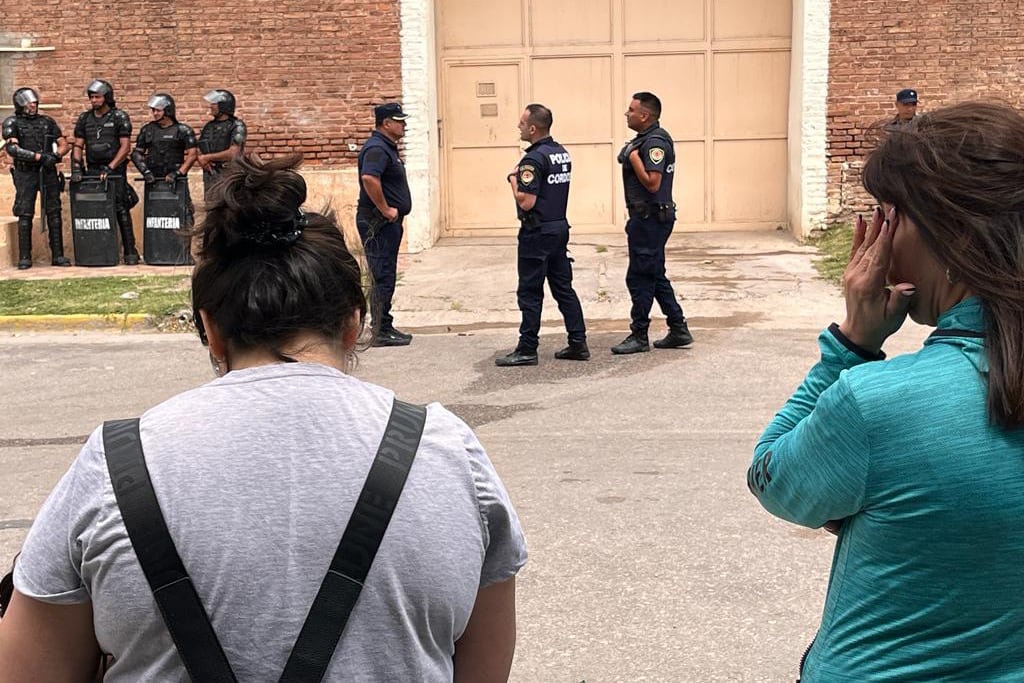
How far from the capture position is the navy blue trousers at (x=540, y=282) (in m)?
9.41

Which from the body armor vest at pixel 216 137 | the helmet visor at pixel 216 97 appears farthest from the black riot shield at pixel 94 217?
the helmet visor at pixel 216 97

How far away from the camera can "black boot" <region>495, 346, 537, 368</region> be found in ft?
30.9

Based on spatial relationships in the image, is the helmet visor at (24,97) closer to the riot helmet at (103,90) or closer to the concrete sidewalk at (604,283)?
the riot helmet at (103,90)

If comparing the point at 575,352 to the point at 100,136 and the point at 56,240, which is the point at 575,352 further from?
the point at 56,240

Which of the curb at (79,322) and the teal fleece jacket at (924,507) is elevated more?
the teal fleece jacket at (924,507)

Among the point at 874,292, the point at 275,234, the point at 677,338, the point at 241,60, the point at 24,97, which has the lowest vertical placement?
the point at 677,338

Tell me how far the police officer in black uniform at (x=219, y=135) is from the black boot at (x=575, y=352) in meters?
6.40

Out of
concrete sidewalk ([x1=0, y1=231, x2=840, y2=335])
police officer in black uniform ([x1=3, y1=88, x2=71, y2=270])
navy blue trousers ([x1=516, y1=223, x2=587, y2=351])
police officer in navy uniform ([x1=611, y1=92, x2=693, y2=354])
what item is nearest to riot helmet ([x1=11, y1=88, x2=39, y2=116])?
police officer in black uniform ([x1=3, y1=88, x2=71, y2=270])

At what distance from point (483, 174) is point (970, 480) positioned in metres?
14.9

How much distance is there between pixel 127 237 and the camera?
14.9m

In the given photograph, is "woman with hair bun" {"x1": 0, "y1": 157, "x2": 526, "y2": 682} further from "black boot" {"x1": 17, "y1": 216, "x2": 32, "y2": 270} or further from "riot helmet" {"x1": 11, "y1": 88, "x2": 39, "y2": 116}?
"black boot" {"x1": 17, "y1": 216, "x2": 32, "y2": 270}

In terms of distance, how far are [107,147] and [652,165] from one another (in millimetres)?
7780

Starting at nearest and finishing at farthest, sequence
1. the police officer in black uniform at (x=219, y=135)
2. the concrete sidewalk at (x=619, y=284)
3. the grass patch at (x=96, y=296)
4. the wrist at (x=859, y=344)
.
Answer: the wrist at (x=859, y=344) → the concrete sidewalk at (x=619, y=284) → the grass patch at (x=96, y=296) → the police officer in black uniform at (x=219, y=135)

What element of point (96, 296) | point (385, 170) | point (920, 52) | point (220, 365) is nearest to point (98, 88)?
point (96, 296)
